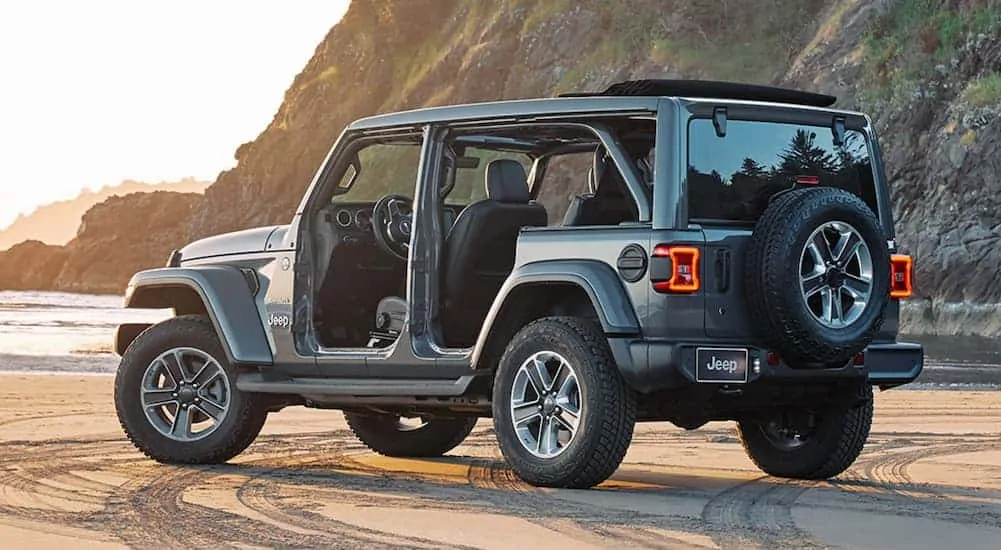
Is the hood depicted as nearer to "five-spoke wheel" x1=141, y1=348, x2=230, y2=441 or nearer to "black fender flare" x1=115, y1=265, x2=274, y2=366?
"black fender flare" x1=115, y1=265, x2=274, y2=366

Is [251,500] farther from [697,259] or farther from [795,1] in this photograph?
[795,1]

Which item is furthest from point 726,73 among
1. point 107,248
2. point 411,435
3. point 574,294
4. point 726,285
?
point 107,248

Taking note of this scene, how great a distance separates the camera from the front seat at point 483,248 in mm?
9211

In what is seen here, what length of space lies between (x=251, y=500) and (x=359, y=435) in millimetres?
2972

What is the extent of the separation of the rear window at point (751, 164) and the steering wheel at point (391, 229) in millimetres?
2102

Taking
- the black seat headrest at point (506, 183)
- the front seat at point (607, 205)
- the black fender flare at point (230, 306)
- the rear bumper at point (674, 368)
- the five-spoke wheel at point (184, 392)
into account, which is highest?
the black seat headrest at point (506, 183)

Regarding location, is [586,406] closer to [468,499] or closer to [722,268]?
[468,499]

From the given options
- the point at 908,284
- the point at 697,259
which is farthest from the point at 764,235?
the point at 908,284

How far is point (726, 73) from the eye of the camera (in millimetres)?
82688

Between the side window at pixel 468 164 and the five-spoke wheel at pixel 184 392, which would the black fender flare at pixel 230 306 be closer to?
the five-spoke wheel at pixel 184 392

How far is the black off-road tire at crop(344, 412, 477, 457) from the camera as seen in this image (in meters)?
10.9

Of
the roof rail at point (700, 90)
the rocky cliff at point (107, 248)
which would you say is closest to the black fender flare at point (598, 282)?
the roof rail at point (700, 90)

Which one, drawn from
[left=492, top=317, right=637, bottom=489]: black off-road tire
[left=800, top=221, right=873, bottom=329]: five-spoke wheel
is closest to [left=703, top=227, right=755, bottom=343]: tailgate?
[left=800, top=221, right=873, bottom=329]: five-spoke wheel

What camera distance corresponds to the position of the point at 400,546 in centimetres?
656
